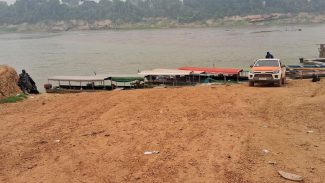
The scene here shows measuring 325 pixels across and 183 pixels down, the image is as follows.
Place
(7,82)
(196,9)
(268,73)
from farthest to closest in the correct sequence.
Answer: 1. (196,9)
2. (7,82)
3. (268,73)

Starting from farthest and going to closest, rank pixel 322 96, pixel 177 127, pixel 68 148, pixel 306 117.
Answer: pixel 322 96 → pixel 306 117 → pixel 177 127 → pixel 68 148

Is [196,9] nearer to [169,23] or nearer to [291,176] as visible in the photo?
[169,23]

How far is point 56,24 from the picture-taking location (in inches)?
7618

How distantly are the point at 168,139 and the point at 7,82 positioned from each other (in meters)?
13.6

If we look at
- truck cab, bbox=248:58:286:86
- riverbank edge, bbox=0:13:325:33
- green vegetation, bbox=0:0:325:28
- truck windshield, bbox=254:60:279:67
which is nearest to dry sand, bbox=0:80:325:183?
truck cab, bbox=248:58:286:86

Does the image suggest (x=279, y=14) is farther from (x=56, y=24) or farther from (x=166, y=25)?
(x=56, y=24)

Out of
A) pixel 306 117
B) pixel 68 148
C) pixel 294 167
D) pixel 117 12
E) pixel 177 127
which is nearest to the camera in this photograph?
pixel 294 167

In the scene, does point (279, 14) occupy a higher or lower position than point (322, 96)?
higher

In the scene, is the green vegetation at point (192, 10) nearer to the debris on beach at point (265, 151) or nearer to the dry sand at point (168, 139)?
the dry sand at point (168, 139)

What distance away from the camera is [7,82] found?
74.9 feet

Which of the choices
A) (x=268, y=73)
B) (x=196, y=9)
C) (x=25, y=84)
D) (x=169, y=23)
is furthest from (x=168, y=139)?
(x=196, y=9)

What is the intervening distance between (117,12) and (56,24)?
94.2ft

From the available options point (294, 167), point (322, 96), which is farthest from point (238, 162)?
point (322, 96)

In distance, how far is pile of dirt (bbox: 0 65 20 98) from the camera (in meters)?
22.0
